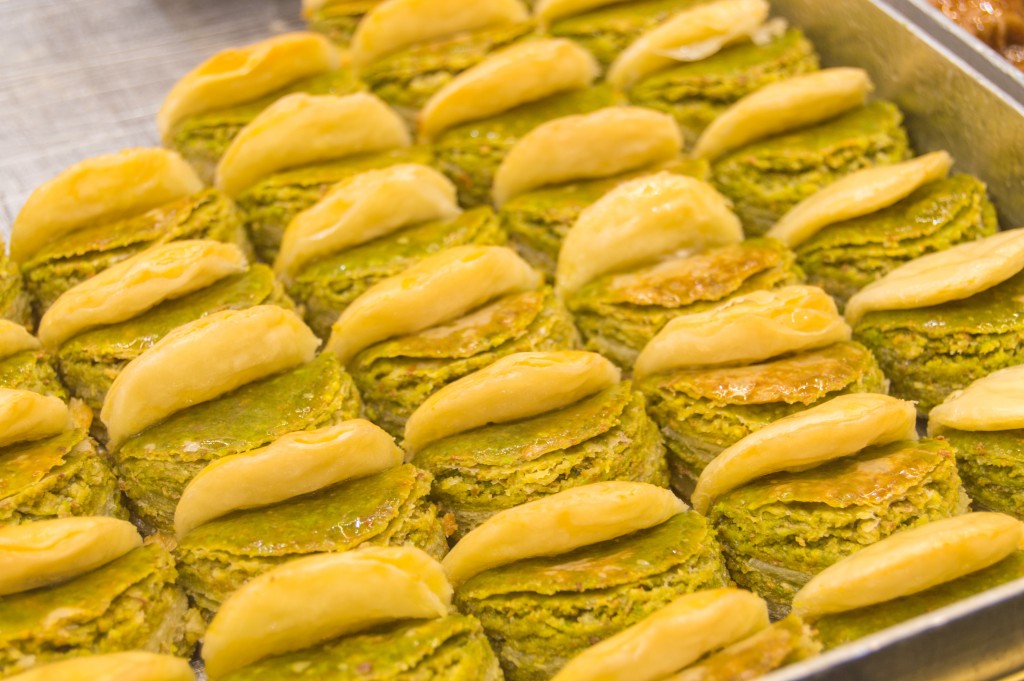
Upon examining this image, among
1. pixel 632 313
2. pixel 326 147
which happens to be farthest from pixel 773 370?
pixel 326 147

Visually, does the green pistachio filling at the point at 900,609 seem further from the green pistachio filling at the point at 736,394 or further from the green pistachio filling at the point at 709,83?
the green pistachio filling at the point at 709,83

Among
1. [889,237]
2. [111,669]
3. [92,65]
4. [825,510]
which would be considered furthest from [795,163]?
[92,65]

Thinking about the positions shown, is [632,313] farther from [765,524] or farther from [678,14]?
[678,14]

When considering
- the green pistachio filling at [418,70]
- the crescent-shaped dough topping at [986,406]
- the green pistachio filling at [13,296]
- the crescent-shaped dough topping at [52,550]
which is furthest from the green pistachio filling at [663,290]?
the green pistachio filling at [13,296]

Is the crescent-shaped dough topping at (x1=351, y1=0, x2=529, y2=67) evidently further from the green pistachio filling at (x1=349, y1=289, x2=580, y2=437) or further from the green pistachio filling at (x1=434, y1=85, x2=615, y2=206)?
the green pistachio filling at (x1=349, y1=289, x2=580, y2=437)

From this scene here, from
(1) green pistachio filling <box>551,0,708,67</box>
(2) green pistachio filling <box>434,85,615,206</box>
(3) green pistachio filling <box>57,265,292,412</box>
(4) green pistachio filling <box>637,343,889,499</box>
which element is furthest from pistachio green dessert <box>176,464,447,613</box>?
(1) green pistachio filling <box>551,0,708,67</box>
